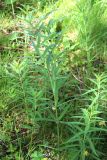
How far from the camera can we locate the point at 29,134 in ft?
8.42

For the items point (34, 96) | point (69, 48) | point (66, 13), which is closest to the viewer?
point (34, 96)

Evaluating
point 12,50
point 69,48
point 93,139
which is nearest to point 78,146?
point 93,139

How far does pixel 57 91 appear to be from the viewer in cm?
218

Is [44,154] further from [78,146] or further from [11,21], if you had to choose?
[11,21]

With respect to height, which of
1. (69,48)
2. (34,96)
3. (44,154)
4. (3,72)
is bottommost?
(44,154)

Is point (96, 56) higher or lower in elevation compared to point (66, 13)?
lower

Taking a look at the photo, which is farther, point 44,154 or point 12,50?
point 12,50

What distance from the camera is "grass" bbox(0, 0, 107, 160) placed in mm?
2236

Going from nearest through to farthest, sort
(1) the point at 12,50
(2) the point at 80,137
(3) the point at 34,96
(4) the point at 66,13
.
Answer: (2) the point at 80,137 < (3) the point at 34,96 < (1) the point at 12,50 < (4) the point at 66,13

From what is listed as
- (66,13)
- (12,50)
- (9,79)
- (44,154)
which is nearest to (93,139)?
(44,154)

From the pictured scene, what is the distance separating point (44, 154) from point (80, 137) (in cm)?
32

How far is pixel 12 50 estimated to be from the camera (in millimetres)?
3289

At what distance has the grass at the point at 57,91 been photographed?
88.0 inches

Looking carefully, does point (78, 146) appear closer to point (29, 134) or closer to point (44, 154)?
point (44, 154)
